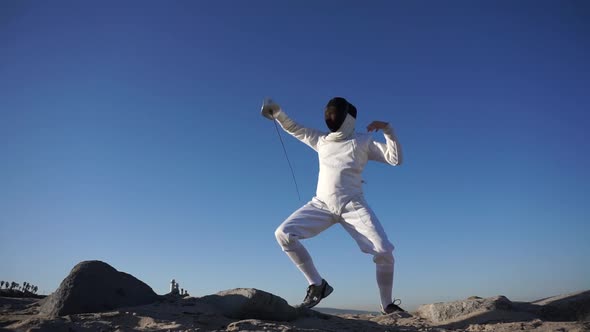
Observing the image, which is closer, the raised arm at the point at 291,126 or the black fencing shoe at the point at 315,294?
the black fencing shoe at the point at 315,294

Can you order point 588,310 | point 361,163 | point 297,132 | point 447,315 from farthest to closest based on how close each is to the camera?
1. point 297,132
2. point 361,163
3. point 588,310
4. point 447,315

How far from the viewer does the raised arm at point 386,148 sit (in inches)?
230

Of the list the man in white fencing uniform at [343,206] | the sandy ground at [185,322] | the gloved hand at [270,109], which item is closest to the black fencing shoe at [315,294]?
the man in white fencing uniform at [343,206]

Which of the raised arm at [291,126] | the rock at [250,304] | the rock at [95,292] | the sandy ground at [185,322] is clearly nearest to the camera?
the sandy ground at [185,322]

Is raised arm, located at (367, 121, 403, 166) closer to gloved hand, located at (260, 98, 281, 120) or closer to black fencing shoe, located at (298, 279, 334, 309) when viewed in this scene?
gloved hand, located at (260, 98, 281, 120)

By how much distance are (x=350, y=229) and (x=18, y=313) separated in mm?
3850

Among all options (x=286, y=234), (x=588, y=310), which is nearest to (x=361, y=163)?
(x=286, y=234)

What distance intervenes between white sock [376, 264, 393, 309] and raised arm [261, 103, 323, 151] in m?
2.06

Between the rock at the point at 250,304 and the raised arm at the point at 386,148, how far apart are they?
239 cm

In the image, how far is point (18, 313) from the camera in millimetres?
4586

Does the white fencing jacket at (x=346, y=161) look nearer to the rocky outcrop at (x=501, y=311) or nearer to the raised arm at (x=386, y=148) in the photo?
the raised arm at (x=386, y=148)

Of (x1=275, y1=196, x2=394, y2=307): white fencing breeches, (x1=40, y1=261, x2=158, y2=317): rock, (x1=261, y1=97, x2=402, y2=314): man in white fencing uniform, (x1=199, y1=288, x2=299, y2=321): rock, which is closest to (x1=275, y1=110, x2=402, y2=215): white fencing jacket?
(x1=261, y1=97, x2=402, y2=314): man in white fencing uniform

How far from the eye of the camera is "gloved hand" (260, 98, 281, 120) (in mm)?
6749

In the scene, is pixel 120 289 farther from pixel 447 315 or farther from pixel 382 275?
pixel 447 315
